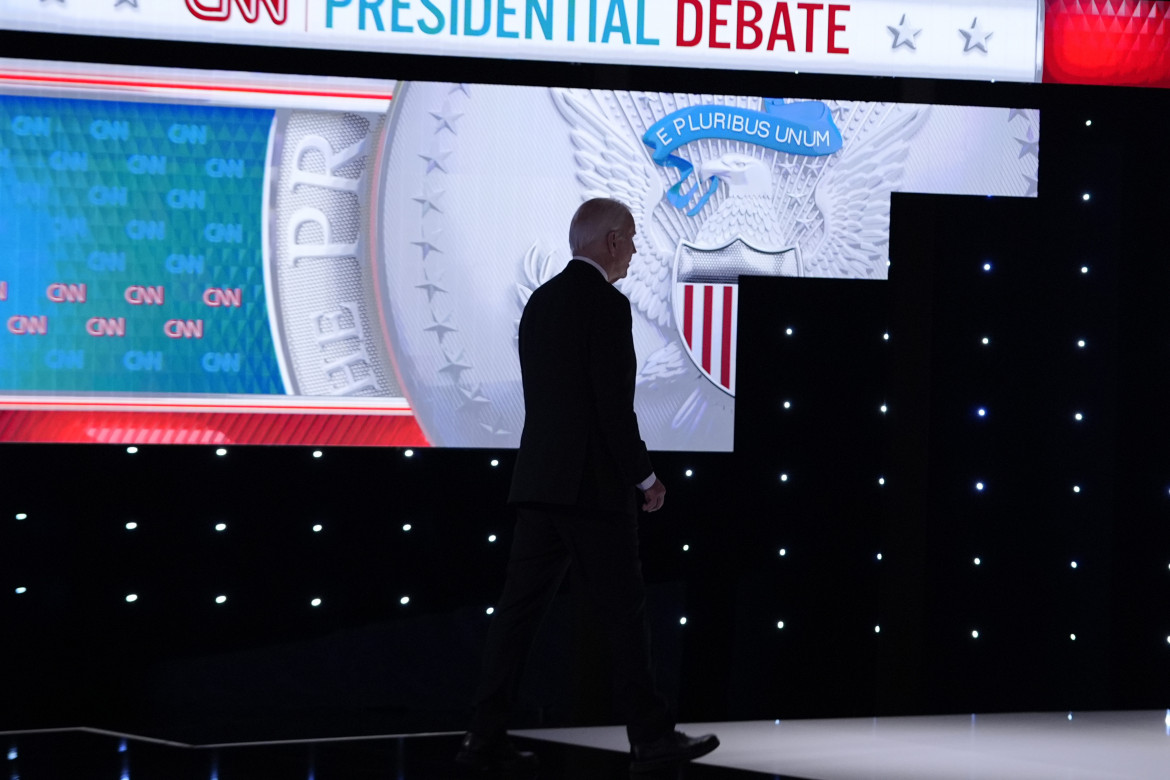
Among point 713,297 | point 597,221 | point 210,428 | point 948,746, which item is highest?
point 597,221

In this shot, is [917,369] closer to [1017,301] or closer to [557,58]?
[1017,301]

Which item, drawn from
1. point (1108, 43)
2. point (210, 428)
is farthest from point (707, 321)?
point (1108, 43)

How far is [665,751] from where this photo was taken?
364 centimetres

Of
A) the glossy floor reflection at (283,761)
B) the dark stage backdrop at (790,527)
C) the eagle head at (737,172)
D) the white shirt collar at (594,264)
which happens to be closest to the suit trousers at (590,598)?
the glossy floor reflection at (283,761)

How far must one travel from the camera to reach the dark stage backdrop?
13.6ft

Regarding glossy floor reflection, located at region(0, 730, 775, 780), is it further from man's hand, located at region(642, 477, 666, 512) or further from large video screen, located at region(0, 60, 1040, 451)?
large video screen, located at region(0, 60, 1040, 451)

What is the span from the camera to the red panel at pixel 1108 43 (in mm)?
4656

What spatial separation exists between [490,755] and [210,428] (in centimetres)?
121

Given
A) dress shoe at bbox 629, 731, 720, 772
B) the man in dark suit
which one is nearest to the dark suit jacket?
the man in dark suit

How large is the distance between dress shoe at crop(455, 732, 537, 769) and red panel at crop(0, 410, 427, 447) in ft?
3.09

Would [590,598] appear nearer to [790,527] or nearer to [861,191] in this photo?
[790,527]

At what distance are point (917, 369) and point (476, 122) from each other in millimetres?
1515

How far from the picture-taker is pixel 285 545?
4238 mm

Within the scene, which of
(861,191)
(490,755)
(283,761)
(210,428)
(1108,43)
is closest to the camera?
(490,755)
